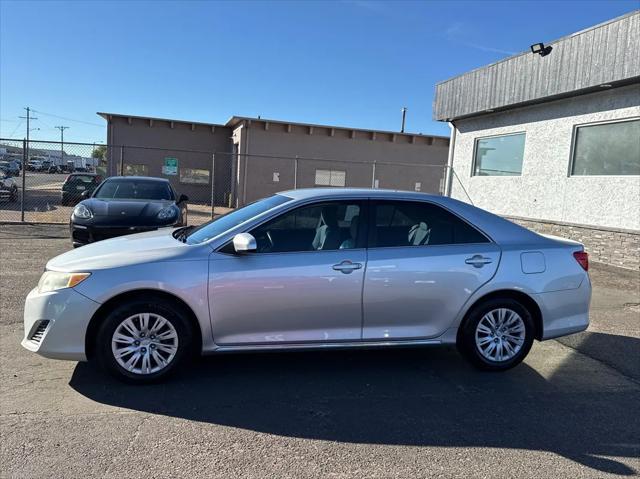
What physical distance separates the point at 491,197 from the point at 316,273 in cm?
1120

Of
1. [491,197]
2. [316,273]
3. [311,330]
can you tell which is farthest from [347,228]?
[491,197]

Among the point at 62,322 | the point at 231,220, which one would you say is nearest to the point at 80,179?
the point at 231,220

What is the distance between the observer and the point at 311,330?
13.4 feet

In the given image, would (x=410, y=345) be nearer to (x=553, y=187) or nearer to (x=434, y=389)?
(x=434, y=389)

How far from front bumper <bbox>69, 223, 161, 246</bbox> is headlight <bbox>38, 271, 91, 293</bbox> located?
4.18m

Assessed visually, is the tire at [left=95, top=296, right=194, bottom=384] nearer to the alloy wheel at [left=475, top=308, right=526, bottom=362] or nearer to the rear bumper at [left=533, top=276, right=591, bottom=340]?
the alloy wheel at [left=475, top=308, right=526, bottom=362]

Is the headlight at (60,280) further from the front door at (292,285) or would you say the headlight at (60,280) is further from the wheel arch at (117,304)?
the front door at (292,285)

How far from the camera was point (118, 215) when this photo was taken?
26.9 feet

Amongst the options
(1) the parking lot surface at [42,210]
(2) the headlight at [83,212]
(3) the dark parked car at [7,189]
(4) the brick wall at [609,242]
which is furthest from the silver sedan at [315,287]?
(3) the dark parked car at [7,189]

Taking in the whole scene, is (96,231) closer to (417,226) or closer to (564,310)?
(417,226)

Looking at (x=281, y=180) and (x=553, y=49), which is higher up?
(x=553, y=49)

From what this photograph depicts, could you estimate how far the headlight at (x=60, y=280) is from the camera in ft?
12.3

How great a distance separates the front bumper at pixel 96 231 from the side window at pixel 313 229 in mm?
4520

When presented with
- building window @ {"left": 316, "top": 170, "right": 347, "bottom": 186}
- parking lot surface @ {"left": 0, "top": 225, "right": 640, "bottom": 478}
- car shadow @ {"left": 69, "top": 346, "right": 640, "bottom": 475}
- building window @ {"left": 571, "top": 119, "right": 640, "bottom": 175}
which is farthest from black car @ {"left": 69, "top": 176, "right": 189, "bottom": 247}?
building window @ {"left": 316, "top": 170, "right": 347, "bottom": 186}
